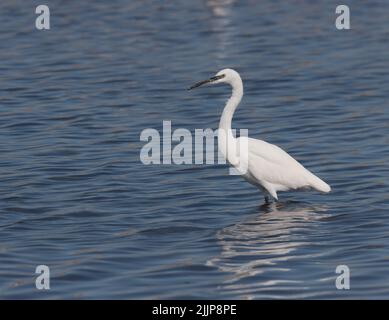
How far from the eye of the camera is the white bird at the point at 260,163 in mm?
15023

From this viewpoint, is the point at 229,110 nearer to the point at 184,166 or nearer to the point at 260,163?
the point at 260,163

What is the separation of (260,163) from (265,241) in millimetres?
1840

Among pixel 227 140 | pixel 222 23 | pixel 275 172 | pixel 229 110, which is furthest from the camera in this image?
pixel 222 23

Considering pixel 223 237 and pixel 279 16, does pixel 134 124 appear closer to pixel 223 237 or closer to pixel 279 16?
pixel 223 237

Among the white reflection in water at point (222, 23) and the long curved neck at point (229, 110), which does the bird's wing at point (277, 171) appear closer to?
the long curved neck at point (229, 110)

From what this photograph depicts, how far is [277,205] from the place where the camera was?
Result: 15.5 meters

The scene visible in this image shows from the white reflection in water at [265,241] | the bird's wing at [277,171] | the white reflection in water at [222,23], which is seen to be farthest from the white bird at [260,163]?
the white reflection in water at [222,23]

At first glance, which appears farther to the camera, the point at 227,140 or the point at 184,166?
the point at 184,166

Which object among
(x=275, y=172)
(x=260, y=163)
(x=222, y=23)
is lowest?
(x=275, y=172)

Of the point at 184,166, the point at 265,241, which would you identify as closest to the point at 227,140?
the point at 265,241

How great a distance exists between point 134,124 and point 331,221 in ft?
21.3

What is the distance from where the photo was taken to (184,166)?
17750mm

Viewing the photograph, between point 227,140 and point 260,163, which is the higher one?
point 227,140

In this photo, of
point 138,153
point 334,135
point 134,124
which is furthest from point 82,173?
point 334,135
